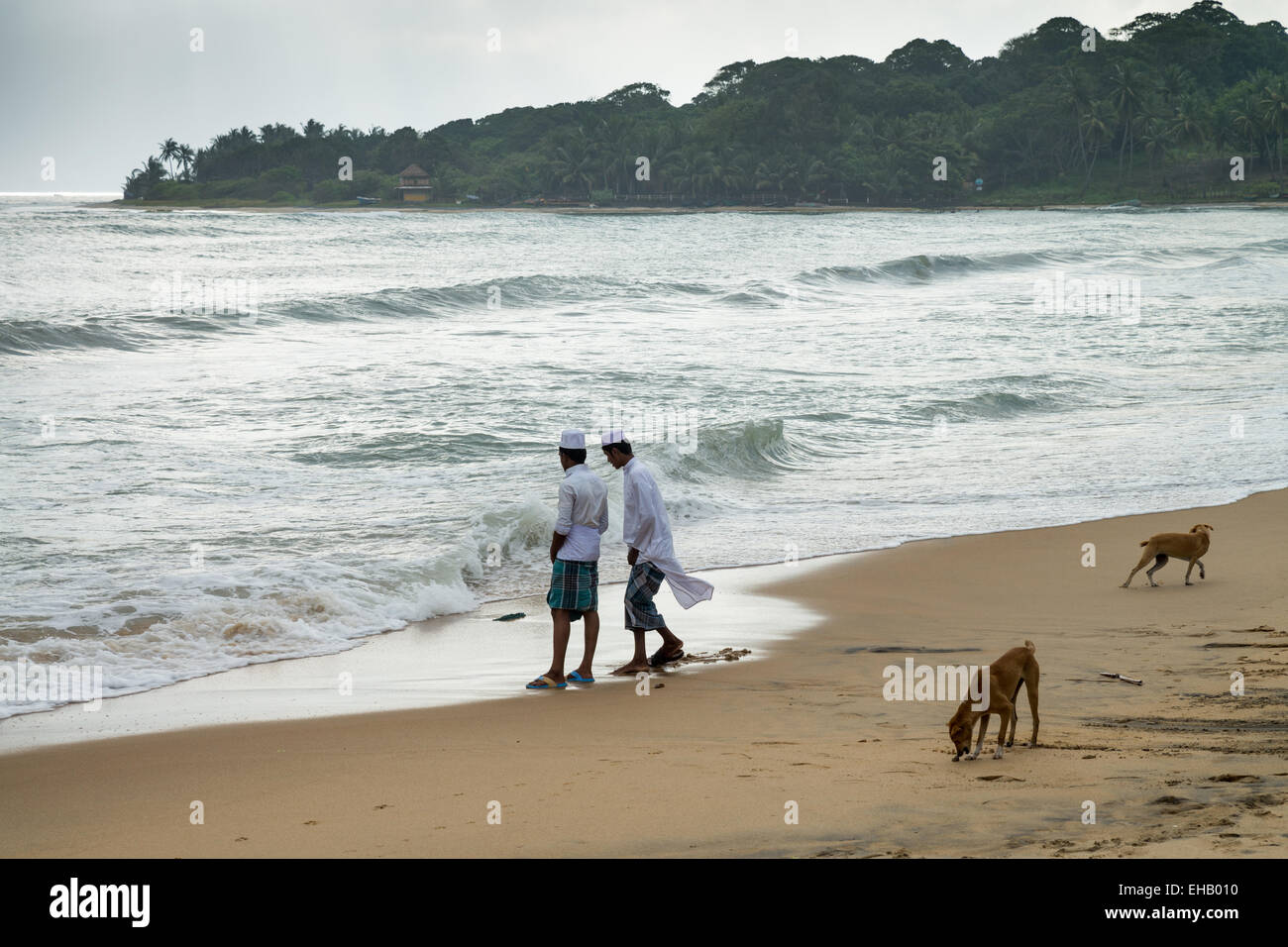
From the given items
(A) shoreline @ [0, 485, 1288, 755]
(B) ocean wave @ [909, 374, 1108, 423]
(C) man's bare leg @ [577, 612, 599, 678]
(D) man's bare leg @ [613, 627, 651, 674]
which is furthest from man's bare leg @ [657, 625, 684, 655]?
(B) ocean wave @ [909, 374, 1108, 423]

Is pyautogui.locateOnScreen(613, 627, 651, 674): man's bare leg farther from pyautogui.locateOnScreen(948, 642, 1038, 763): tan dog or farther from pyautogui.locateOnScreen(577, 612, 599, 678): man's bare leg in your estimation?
pyautogui.locateOnScreen(948, 642, 1038, 763): tan dog

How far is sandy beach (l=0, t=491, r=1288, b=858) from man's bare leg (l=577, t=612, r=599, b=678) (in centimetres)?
15

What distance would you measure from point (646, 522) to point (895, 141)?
123 metres

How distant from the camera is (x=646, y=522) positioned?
23.8 feet

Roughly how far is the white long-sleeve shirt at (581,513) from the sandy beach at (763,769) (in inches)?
31.5

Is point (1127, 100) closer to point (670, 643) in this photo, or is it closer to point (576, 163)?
point (576, 163)

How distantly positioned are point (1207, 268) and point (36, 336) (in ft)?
124

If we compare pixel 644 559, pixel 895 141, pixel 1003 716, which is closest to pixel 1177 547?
pixel 644 559

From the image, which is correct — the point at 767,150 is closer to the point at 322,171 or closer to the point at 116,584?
the point at 322,171

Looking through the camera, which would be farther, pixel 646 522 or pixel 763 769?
pixel 646 522

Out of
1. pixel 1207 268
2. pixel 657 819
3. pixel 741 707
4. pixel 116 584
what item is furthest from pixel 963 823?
pixel 1207 268

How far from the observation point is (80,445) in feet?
45.1

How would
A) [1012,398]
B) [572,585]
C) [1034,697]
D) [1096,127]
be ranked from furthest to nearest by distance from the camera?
[1096,127] → [1012,398] → [572,585] → [1034,697]

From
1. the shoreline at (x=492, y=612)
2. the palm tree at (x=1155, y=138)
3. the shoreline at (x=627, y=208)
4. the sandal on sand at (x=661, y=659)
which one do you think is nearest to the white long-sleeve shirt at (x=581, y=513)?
the sandal on sand at (x=661, y=659)
